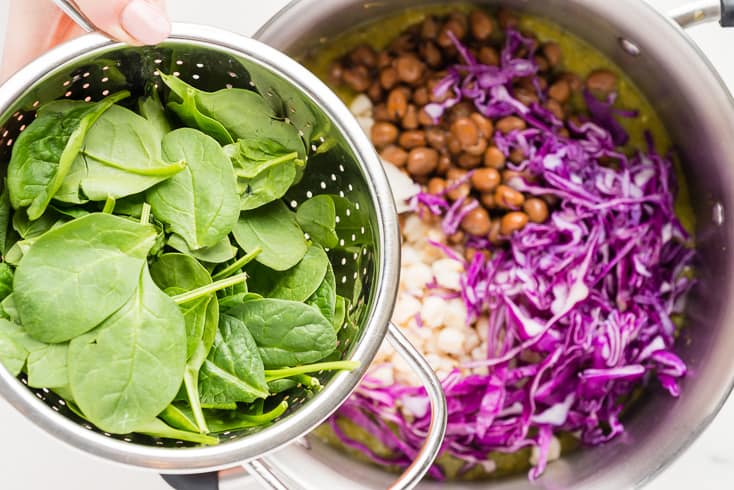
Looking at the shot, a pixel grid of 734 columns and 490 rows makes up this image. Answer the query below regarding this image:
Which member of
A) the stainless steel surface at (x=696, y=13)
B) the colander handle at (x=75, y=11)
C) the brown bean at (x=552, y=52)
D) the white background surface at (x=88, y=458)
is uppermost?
the stainless steel surface at (x=696, y=13)

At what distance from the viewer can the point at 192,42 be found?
74 centimetres

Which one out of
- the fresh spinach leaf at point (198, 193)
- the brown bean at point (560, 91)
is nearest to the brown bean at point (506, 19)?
the brown bean at point (560, 91)

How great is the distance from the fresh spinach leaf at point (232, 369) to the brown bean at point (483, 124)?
1.80 feet

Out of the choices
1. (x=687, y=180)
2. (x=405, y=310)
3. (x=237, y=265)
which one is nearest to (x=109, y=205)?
(x=237, y=265)

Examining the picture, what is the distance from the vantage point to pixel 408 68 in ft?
3.66

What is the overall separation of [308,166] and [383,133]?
0.30 metres

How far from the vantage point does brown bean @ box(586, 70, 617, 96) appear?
3.66 feet

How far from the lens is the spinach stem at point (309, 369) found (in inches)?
29.1

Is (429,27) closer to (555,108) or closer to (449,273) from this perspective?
(555,108)

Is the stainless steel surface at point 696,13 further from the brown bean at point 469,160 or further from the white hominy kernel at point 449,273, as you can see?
the white hominy kernel at point 449,273

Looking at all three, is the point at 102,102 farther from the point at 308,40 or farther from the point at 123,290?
the point at 308,40

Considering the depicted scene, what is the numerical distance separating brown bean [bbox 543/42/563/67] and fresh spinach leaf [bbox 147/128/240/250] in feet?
1.98

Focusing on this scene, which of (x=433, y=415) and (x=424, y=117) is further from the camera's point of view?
(x=424, y=117)

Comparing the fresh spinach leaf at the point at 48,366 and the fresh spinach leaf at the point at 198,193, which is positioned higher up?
the fresh spinach leaf at the point at 198,193
